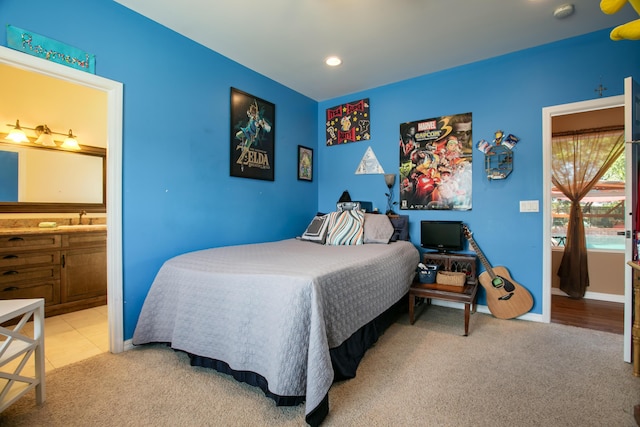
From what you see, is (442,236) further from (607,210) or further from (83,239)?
(83,239)

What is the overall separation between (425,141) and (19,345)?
366 centimetres

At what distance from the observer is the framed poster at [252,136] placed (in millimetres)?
3010

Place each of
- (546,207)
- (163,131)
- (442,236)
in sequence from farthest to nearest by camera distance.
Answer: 1. (442,236)
2. (546,207)
3. (163,131)

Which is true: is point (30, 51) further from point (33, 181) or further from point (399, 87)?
point (399, 87)

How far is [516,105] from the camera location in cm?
289

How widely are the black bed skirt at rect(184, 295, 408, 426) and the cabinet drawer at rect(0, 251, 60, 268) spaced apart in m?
2.12

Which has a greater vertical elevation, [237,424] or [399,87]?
[399,87]

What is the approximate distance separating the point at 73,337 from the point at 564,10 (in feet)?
15.5

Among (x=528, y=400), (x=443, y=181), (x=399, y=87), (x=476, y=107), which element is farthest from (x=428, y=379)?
(x=399, y=87)

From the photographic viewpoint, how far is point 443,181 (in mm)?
3246

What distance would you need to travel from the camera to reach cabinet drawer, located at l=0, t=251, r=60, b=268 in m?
2.65

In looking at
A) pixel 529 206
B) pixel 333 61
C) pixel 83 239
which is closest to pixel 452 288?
pixel 529 206

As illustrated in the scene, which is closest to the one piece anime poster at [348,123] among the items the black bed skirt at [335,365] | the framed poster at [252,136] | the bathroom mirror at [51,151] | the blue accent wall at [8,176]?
the framed poster at [252,136]

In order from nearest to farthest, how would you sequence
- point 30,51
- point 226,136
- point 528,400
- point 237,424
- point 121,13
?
point 237,424 < point 528,400 < point 30,51 < point 121,13 < point 226,136
